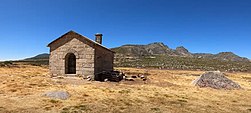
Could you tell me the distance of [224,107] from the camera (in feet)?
32.6

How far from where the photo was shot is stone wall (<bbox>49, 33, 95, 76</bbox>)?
19203 millimetres

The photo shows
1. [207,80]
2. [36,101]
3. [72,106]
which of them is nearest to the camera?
[72,106]

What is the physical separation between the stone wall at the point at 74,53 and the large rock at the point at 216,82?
10.1 meters

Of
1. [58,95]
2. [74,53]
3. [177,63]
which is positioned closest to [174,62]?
[177,63]

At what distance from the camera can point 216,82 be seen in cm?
1731

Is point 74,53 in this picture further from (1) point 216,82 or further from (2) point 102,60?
(1) point 216,82

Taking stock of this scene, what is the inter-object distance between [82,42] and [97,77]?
12.3 feet

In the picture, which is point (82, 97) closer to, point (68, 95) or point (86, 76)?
point (68, 95)

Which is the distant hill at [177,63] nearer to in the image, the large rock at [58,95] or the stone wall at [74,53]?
the stone wall at [74,53]

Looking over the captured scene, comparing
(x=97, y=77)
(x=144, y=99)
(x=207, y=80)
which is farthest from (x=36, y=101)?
(x=207, y=80)

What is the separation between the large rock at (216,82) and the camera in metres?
16.9

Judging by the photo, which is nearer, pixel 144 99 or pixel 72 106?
pixel 72 106

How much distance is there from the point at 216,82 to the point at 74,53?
43.8ft

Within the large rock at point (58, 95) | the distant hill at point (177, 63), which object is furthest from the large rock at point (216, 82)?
the distant hill at point (177, 63)
